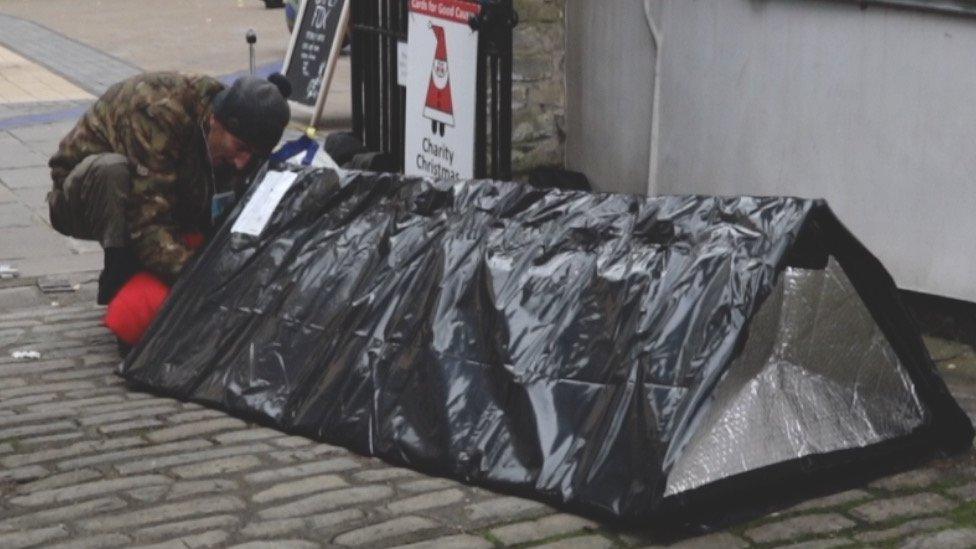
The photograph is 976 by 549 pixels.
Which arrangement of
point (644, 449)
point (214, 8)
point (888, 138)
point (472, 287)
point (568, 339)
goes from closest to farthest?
1. point (644, 449)
2. point (568, 339)
3. point (472, 287)
4. point (888, 138)
5. point (214, 8)

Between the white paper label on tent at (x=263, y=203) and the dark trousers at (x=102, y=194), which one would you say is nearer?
the white paper label on tent at (x=263, y=203)

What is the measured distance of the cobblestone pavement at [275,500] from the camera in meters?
4.51

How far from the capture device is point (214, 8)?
19.0m

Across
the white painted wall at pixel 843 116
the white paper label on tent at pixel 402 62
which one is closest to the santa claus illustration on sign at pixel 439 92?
the white paper label on tent at pixel 402 62

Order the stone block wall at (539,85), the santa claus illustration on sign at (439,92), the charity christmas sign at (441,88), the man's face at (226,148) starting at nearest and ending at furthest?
the man's face at (226,148) < the charity christmas sign at (441,88) < the santa claus illustration on sign at (439,92) < the stone block wall at (539,85)

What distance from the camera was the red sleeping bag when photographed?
630 centimetres

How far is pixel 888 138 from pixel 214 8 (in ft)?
45.2

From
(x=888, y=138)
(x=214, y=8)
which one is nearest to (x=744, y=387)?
(x=888, y=138)

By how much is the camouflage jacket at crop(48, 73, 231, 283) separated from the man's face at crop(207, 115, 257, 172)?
0.06m

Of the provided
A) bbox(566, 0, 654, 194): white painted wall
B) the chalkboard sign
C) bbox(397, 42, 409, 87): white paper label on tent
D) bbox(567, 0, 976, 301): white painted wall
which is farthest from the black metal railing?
the chalkboard sign

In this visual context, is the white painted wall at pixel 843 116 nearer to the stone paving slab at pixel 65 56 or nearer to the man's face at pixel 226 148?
the man's face at pixel 226 148

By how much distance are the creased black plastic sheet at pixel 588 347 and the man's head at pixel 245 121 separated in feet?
2.05

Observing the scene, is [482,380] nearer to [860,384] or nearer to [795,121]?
[860,384]

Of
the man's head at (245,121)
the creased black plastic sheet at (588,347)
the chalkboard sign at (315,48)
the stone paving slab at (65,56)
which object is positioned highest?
the man's head at (245,121)
